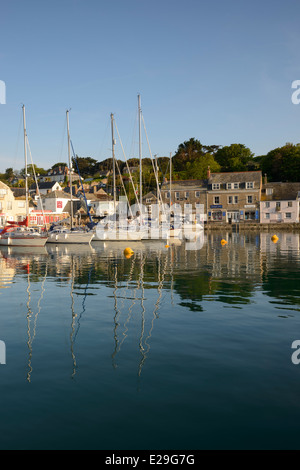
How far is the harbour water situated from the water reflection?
0.10m

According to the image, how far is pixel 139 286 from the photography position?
23.1 meters

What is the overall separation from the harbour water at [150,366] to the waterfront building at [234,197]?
72819 millimetres

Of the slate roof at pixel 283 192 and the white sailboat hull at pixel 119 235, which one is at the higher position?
the slate roof at pixel 283 192

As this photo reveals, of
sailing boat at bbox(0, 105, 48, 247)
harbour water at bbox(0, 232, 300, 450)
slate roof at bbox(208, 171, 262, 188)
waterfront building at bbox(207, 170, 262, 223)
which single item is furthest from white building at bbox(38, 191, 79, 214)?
harbour water at bbox(0, 232, 300, 450)

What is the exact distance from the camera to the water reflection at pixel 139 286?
1455 centimetres

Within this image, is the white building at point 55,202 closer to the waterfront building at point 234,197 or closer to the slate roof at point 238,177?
the waterfront building at point 234,197

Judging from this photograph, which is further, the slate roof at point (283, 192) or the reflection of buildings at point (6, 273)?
the slate roof at point (283, 192)

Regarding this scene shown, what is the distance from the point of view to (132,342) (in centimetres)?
1282

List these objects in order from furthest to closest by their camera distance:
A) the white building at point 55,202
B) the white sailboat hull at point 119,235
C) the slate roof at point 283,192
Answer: the white building at point 55,202
the slate roof at point 283,192
the white sailboat hull at point 119,235

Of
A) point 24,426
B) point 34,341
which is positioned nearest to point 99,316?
point 34,341

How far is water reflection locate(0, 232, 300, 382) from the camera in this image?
14.5 m

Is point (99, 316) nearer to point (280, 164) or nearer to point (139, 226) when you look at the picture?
point (139, 226)

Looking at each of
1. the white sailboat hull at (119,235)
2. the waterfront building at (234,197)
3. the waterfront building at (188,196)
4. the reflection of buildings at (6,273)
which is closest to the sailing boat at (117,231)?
the white sailboat hull at (119,235)

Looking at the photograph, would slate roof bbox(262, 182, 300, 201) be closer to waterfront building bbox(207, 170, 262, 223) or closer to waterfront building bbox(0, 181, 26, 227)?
waterfront building bbox(207, 170, 262, 223)
